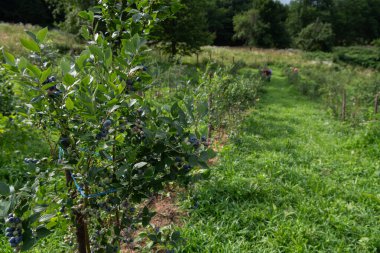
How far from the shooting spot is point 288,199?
137 inches

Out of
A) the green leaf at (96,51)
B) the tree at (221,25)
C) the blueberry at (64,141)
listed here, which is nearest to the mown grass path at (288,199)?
the blueberry at (64,141)

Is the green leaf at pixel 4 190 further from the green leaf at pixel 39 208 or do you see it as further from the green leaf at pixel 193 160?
the green leaf at pixel 193 160

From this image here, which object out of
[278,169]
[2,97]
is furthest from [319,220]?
[2,97]

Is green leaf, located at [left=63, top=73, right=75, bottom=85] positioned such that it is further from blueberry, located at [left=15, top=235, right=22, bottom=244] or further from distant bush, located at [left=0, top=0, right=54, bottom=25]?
distant bush, located at [left=0, top=0, right=54, bottom=25]

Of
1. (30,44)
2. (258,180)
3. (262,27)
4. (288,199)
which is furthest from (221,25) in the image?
(30,44)

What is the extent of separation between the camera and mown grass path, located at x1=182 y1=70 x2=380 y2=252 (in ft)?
9.11

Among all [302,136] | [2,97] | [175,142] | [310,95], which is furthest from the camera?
[310,95]

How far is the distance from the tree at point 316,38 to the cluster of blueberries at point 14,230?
31933mm

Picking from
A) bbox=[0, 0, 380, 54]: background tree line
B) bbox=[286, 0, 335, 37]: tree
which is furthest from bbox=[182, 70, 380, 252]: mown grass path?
bbox=[286, 0, 335, 37]: tree

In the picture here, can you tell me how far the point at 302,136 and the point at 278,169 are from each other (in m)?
2.17

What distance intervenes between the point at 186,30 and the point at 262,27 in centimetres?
1834

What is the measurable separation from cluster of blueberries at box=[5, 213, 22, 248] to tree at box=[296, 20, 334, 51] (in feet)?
105

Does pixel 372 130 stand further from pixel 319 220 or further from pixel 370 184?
pixel 319 220

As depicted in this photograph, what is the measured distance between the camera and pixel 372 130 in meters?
5.47
